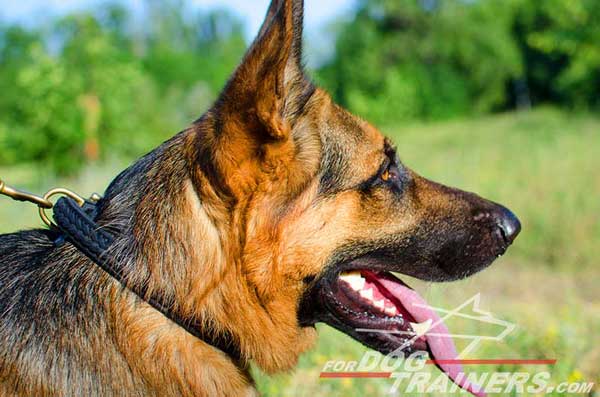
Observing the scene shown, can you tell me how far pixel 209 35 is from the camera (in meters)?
88.0

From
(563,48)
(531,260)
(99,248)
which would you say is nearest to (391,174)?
(99,248)

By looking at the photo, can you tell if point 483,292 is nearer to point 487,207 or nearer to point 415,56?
point 487,207

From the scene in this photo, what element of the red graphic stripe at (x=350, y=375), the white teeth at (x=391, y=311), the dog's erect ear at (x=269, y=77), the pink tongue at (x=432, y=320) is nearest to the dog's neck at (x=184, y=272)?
the dog's erect ear at (x=269, y=77)

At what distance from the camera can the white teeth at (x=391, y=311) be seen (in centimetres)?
315

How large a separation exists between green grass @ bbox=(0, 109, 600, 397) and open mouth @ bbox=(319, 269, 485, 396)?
0.32 meters

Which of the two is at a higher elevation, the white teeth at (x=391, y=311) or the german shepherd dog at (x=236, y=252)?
the german shepherd dog at (x=236, y=252)

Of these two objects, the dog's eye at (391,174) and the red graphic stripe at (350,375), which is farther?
the red graphic stripe at (350,375)

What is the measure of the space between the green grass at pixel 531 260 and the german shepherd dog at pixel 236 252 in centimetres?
46

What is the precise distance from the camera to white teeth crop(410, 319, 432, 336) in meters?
3.18

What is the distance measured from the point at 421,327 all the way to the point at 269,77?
62.7 inches

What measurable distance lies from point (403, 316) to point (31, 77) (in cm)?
1887

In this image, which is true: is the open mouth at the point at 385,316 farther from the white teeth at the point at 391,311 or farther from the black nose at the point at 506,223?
the black nose at the point at 506,223

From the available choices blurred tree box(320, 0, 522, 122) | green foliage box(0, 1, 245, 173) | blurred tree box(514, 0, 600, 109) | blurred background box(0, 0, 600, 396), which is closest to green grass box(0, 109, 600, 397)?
blurred background box(0, 0, 600, 396)

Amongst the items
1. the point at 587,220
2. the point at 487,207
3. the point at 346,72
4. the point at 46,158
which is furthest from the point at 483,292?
the point at 346,72
